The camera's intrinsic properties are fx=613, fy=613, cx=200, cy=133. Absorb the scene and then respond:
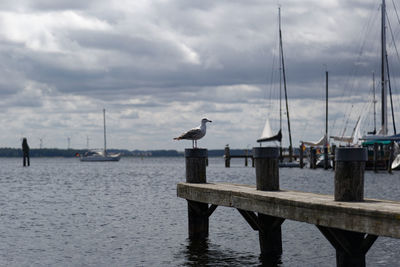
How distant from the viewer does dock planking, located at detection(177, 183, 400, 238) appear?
29.2 feet

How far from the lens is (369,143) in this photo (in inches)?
2579

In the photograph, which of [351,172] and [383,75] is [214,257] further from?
[383,75]

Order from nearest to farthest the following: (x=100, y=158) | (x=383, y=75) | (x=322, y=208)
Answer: (x=322, y=208) < (x=383, y=75) < (x=100, y=158)

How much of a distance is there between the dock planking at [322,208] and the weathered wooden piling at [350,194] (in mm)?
208

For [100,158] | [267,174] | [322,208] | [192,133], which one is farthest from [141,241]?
[100,158]

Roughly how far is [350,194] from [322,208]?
0.64m

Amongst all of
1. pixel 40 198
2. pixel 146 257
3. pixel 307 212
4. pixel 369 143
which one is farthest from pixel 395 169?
pixel 307 212

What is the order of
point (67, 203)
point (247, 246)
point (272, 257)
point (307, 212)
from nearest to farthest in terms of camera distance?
point (307, 212)
point (272, 257)
point (247, 246)
point (67, 203)

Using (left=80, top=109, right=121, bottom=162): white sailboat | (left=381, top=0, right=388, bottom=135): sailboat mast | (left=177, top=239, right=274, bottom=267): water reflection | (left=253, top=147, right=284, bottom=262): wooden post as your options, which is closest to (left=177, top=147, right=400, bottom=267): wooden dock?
(left=253, top=147, right=284, bottom=262): wooden post

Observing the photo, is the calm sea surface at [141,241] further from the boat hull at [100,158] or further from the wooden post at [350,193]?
the boat hull at [100,158]

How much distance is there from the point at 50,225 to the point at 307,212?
14.6m

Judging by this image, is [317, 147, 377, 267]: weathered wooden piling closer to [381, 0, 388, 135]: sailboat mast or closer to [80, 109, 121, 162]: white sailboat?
[381, 0, 388, 135]: sailboat mast

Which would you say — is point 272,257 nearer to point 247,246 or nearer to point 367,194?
point 247,246

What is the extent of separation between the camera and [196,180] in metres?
15.9
